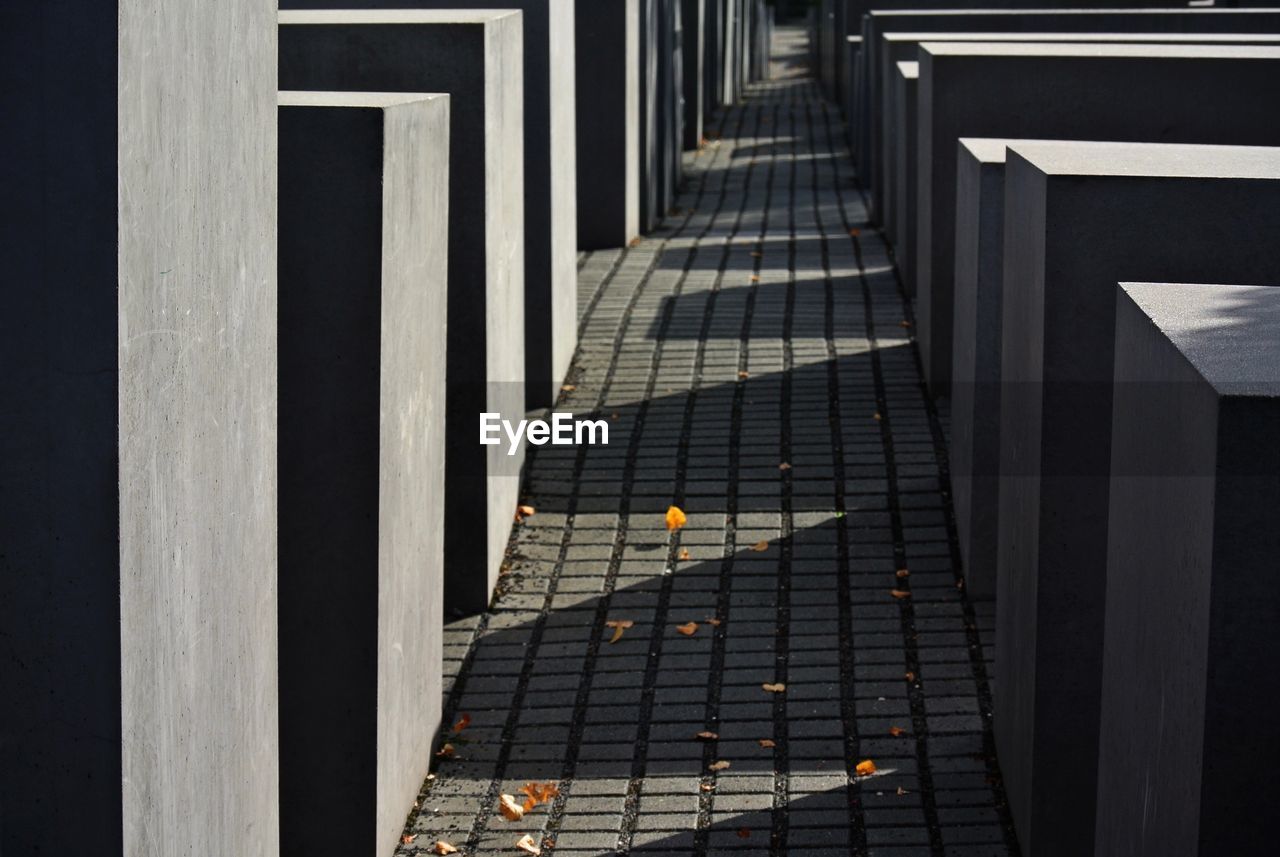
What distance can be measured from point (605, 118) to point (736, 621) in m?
6.31

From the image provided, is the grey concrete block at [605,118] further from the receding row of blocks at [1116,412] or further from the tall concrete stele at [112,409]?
the tall concrete stele at [112,409]

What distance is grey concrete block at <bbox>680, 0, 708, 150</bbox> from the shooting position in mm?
19797

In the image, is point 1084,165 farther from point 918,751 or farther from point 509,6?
point 509,6

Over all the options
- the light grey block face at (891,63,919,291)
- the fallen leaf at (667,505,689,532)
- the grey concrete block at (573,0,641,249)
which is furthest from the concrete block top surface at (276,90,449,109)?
the grey concrete block at (573,0,641,249)

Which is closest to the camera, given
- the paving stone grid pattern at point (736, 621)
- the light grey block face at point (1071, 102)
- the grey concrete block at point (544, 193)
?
the paving stone grid pattern at point (736, 621)

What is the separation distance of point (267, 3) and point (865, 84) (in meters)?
13.9

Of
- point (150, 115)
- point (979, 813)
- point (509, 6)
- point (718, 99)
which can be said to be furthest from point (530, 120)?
point (718, 99)

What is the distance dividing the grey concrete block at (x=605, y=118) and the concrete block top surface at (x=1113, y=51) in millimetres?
3435

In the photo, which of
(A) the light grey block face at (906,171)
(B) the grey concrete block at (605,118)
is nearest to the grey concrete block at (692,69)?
(B) the grey concrete block at (605,118)

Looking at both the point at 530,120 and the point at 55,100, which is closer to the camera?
the point at 55,100

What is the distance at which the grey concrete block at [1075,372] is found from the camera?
4.21 metres

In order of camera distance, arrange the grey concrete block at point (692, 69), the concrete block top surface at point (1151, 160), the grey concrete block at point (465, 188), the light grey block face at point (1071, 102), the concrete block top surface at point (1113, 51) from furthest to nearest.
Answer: the grey concrete block at point (692, 69), the concrete block top surface at point (1113, 51), the light grey block face at point (1071, 102), the grey concrete block at point (465, 188), the concrete block top surface at point (1151, 160)

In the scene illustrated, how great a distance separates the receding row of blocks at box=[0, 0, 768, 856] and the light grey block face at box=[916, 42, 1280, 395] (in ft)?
8.24

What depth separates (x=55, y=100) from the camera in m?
2.70
